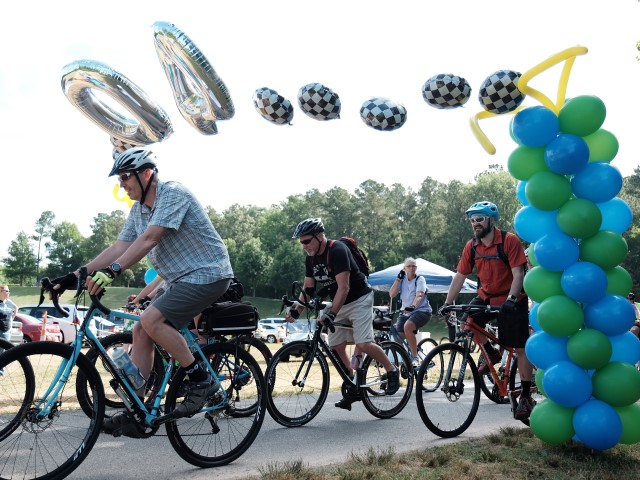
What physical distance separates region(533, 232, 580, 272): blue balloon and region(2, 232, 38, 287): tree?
117m

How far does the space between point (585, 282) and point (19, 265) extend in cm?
11817

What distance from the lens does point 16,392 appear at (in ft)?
13.2

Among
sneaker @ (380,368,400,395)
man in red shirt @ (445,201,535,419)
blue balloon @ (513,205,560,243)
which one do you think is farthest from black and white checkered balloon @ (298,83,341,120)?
blue balloon @ (513,205,560,243)

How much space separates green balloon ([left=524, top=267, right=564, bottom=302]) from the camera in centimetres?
488

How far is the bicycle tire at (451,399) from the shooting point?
557cm

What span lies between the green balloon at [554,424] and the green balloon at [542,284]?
79 centimetres

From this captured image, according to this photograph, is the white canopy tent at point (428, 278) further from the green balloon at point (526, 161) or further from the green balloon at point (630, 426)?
the green balloon at point (630, 426)

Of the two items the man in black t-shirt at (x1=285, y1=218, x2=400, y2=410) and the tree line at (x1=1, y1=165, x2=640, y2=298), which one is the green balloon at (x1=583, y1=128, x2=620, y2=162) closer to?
the man in black t-shirt at (x1=285, y1=218, x2=400, y2=410)

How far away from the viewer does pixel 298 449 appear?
16.5 ft

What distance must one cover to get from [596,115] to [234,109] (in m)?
6.16

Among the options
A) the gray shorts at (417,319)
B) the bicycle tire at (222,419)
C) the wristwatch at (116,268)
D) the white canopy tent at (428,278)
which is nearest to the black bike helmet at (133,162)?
the wristwatch at (116,268)

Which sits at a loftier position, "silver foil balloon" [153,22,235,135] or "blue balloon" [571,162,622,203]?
"silver foil balloon" [153,22,235,135]

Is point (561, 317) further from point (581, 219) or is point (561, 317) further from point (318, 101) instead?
point (318, 101)

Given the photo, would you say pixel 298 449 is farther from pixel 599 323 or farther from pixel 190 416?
pixel 599 323
